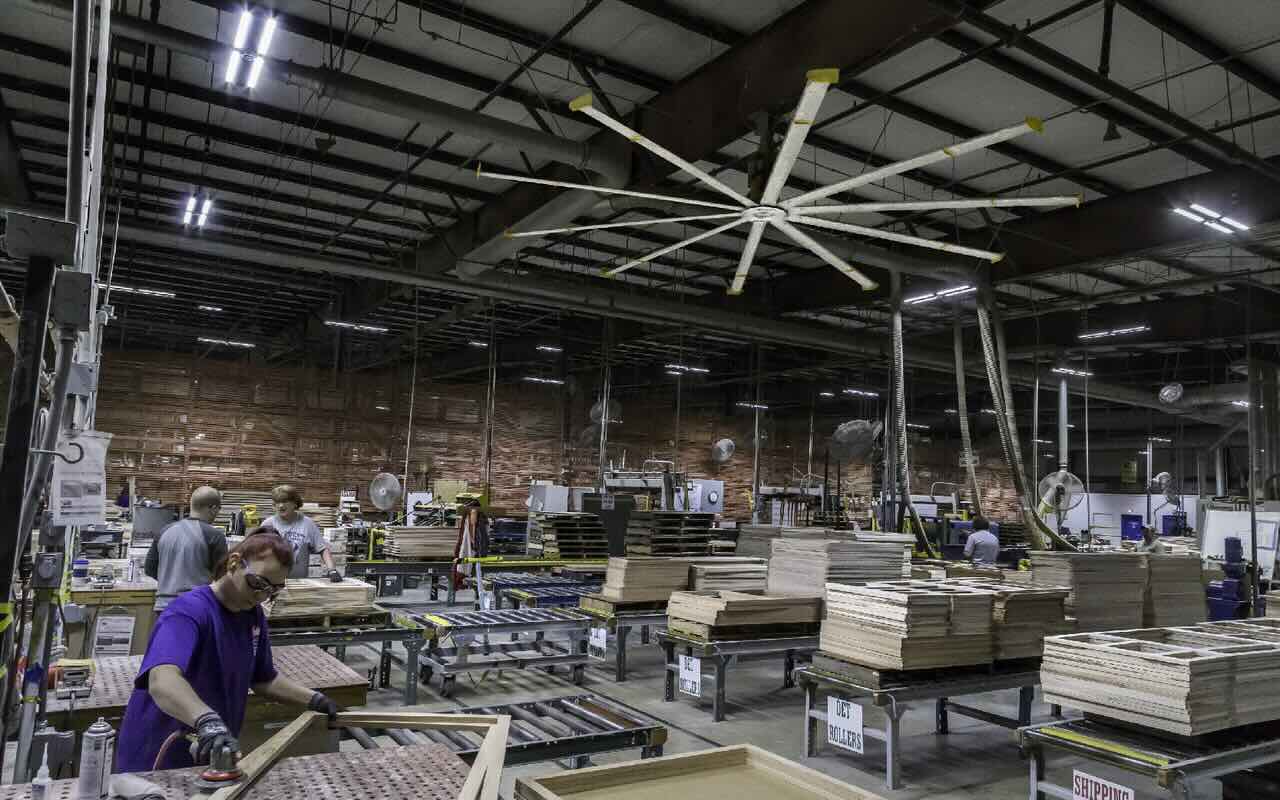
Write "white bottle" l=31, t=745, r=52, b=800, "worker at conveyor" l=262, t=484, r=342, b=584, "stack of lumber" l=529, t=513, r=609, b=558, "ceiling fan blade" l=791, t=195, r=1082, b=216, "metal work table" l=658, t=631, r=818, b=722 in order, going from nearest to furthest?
"white bottle" l=31, t=745, r=52, b=800 → "ceiling fan blade" l=791, t=195, r=1082, b=216 → "metal work table" l=658, t=631, r=818, b=722 → "worker at conveyor" l=262, t=484, r=342, b=584 → "stack of lumber" l=529, t=513, r=609, b=558

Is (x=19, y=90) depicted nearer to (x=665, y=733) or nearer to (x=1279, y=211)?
(x=665, y=733)

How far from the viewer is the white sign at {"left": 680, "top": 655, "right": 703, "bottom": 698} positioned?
7.09 meters

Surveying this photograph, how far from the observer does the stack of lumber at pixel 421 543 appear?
500 inches

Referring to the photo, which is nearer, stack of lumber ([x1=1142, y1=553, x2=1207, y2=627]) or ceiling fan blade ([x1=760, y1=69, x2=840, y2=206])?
ceiling fan blade ([x1=760, y1=69, x2=840, y2=206])

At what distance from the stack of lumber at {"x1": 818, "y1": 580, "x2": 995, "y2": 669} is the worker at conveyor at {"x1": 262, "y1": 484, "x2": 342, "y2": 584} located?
4565 millimetres

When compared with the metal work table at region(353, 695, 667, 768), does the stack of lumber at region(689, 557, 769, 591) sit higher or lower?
higher

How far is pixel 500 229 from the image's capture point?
10328 mm

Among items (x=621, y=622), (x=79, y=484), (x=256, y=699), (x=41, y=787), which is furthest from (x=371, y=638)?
(x=41, y=787)

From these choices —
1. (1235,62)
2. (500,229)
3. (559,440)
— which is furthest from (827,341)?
(559,440)

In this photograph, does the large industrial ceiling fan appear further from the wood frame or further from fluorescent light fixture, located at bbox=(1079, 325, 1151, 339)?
fluorescent light fixture, located at bbox=(1079, 325, 1151, 339)

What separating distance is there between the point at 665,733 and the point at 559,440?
783 inches

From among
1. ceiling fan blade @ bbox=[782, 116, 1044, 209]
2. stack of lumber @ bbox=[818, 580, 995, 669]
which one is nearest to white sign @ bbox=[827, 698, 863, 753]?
stack of lumber @ bbox=[818, 580, 995, 669]

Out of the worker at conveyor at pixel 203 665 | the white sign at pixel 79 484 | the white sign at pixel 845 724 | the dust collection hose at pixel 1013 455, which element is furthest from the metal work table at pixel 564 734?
the dust collection hose at pixel 1013 455

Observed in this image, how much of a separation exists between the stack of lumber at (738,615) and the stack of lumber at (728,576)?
0.86 metres
